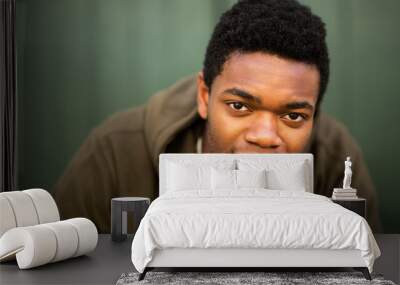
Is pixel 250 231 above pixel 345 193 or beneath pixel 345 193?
above

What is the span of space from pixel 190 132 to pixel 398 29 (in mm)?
2422

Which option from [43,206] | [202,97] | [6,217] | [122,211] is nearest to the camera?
[6,217]

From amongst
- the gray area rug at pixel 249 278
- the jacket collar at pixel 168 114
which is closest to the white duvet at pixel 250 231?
the gray area rug at pixel 249 278

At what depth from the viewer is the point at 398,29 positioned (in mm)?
6879

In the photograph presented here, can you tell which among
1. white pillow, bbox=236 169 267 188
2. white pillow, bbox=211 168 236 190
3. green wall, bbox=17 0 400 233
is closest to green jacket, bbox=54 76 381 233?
green wall, bbox=17 0 400 233

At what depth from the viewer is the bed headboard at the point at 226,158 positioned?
6.60m

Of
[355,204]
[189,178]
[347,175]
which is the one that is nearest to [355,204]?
[355,204]

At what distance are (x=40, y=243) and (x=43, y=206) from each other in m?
0.67

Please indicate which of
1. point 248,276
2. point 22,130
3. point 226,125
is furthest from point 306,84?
point 22,130

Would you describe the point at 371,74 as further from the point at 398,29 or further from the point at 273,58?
the point at 273,58

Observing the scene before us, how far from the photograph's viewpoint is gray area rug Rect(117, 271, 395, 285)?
15.0ft

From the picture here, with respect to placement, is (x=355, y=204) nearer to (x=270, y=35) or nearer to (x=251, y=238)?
(x=270, y=35)

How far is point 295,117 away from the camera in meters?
6.70

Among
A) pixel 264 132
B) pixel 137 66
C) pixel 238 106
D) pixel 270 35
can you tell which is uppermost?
pixel 270 35
